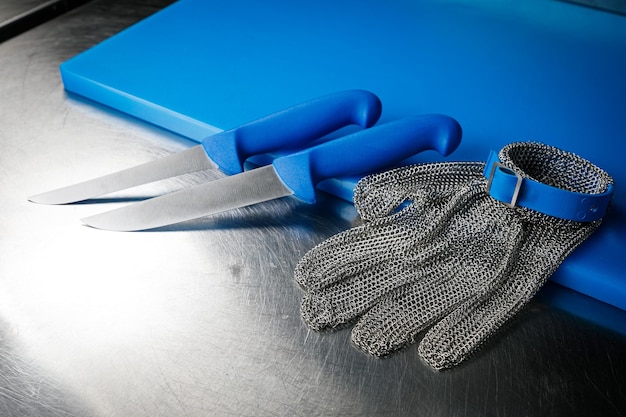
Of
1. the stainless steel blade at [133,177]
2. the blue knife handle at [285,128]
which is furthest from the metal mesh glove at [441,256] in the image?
the stainless steel blade at [133,177]

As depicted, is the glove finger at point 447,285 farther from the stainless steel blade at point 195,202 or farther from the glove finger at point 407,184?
the stainless steel blade at point 195,202

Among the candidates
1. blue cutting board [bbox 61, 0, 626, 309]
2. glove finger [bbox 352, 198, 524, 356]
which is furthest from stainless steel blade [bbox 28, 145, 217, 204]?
glove finger [bbox 352, 198, 524, 356]

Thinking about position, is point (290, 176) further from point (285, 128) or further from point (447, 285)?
point (447, 285)

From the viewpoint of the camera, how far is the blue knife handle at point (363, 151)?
3.17ft

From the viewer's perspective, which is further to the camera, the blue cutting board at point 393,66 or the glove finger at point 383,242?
the blue cutting board at point 393,66

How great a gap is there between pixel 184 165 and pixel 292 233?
193 millimetres

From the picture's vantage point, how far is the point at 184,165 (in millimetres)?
1040

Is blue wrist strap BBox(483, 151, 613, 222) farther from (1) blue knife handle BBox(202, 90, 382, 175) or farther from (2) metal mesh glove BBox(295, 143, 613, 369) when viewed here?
(1) blue knife handle BBox(202, 90, 382, 175)

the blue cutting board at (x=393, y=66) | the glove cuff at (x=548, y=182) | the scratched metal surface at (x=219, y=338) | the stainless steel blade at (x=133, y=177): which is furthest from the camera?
the blue cutting board at (x=393, y=66)

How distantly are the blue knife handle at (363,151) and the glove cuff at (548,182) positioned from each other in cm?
8

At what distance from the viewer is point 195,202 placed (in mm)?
968

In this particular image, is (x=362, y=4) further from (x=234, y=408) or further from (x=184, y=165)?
(x=234, y=408)

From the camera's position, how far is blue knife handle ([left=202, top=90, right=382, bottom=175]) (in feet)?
3.35

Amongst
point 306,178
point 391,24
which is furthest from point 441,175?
point 391,24
